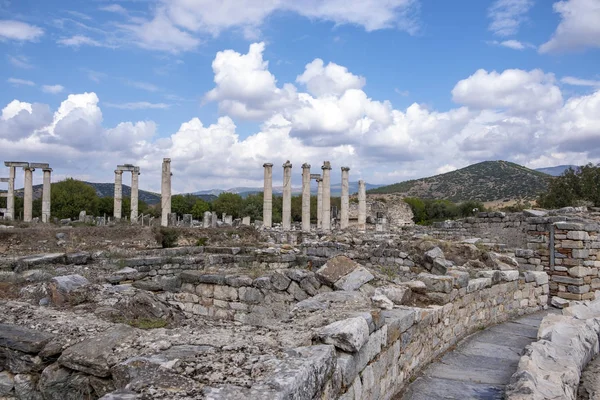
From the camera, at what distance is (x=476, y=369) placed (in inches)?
212

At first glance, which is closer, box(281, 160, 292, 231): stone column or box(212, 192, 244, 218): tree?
box(281, 160, 292, 231): stone column

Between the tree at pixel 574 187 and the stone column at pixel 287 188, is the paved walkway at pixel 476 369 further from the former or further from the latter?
the tree at pixel 574 187

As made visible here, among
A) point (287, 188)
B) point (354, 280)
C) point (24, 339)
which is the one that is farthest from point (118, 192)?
point (24, 339)

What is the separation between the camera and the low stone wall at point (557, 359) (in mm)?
3752

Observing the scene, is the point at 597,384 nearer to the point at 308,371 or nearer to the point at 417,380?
the point at 417,380

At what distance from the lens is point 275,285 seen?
8930 mm

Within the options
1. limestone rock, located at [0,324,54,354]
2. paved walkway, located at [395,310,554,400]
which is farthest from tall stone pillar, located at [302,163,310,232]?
limestone rock, located at [0,324,54,354]

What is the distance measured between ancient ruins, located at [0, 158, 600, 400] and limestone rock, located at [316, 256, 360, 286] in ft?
0.10

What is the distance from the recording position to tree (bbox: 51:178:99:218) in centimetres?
5316

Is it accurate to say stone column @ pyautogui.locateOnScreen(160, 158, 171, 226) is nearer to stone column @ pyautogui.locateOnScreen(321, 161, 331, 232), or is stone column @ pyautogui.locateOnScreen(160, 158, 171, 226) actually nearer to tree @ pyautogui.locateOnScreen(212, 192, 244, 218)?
stone column @ pyautogui.locateOnScreen(321, 161, 331, 232)

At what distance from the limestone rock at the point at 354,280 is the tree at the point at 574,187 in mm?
31080

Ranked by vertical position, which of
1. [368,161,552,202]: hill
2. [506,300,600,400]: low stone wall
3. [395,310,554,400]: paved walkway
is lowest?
[395,310,554,400]: paved walkway

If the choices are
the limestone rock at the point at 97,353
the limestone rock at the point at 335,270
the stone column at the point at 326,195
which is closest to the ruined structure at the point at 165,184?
the stone column at the point at 326,195

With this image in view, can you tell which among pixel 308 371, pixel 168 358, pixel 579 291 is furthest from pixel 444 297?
pixel 579 291
